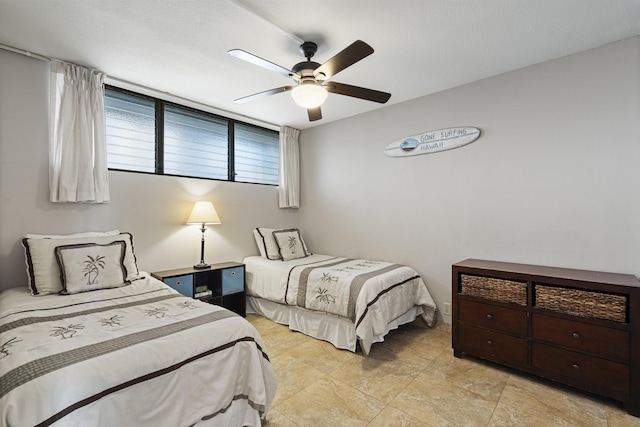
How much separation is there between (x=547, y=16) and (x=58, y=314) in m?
3.62

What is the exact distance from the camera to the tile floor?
179cm

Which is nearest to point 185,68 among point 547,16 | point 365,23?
point 365,23

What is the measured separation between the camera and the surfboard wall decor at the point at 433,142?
3025 mm

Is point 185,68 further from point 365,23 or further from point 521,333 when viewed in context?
point 521,333

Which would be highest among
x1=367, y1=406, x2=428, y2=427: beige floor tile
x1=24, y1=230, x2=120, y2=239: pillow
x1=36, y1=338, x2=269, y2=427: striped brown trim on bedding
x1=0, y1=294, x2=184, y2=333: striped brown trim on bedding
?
x1=24, y1=230, x2=120, y2=239: pillow

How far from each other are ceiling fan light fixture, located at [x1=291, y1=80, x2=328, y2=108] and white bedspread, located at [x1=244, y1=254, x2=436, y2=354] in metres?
1.59

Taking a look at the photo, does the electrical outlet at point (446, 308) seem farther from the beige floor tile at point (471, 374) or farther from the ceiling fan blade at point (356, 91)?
the ceiling fan blade at point (356, 91)

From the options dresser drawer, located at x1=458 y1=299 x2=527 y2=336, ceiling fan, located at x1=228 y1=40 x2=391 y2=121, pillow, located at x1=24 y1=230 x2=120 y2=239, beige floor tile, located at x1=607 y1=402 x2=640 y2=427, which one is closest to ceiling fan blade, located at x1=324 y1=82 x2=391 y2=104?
ceiling fan, located at x1=228 y1=40 x2=391 y2=121

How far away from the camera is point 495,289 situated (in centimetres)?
240

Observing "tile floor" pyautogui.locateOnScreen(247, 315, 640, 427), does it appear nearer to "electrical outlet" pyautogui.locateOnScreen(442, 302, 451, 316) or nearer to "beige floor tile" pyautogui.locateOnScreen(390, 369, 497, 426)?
"beige floor tile" pyautogui.locateOnScreen(390, 369, 497, 426)

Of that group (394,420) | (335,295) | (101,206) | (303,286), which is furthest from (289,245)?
(394,420)

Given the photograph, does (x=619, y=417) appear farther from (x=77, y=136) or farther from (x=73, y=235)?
(x=77, y=136)

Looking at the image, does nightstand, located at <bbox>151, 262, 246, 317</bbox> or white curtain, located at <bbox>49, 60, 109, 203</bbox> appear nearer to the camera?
white curtain, located at <bbox>49, 60, 109, 203</bbox>

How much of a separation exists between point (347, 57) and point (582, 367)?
259 cm
